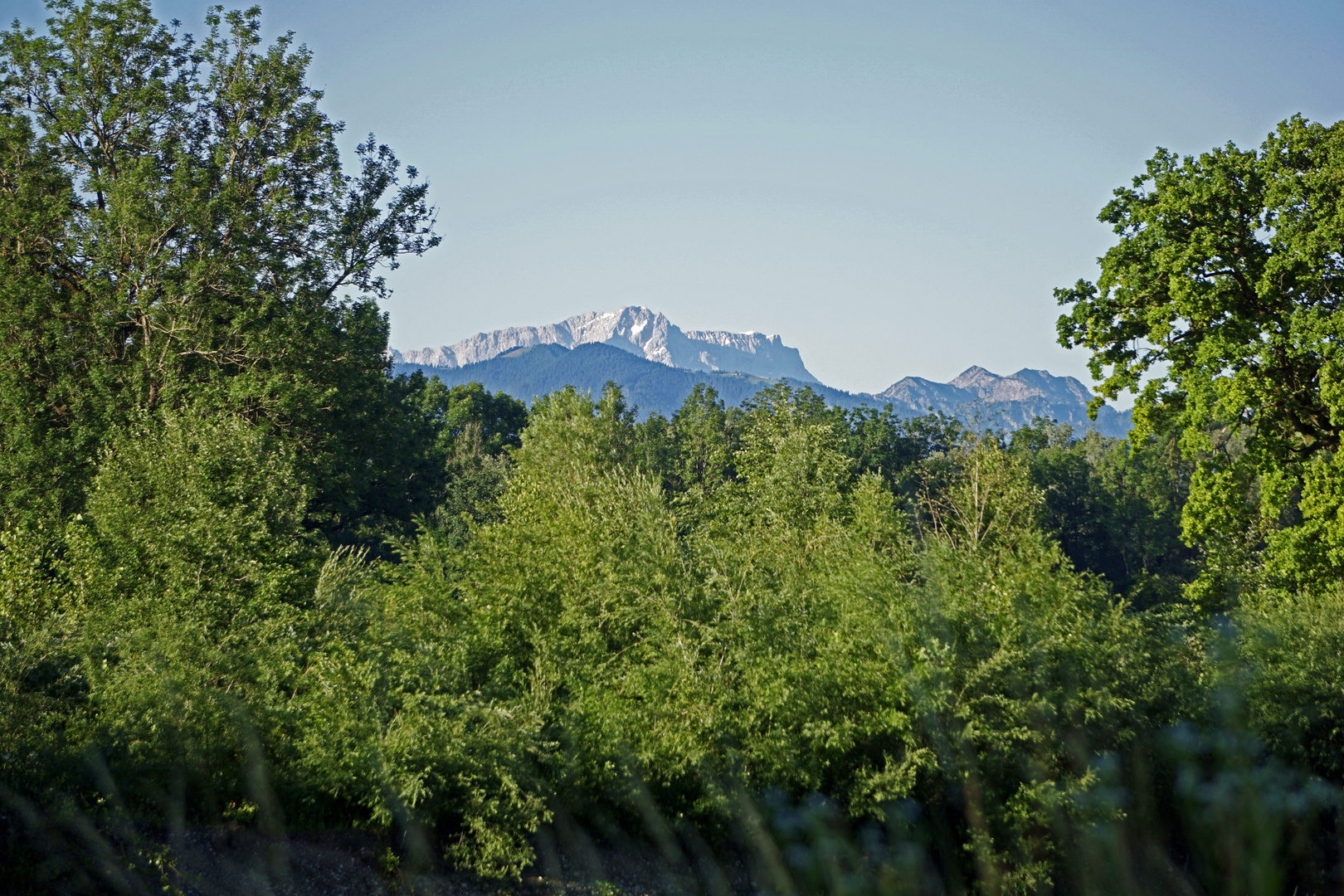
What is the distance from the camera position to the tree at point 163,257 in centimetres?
2944

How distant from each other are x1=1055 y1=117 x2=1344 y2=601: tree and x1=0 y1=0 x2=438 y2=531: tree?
25047 mm

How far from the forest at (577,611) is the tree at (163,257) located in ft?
0.50

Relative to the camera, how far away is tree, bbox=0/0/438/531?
29438mm

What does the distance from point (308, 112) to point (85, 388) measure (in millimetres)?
12272

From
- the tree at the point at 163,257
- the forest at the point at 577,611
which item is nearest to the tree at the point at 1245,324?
the forest at the point at 577,611

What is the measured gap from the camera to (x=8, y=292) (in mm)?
28984

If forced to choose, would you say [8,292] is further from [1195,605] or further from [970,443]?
[1195,605]

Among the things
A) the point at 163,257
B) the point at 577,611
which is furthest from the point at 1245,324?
the point at 163,257

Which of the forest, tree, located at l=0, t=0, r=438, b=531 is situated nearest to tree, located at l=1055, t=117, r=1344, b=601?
the forest

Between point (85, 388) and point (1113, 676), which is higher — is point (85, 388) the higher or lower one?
the higher one

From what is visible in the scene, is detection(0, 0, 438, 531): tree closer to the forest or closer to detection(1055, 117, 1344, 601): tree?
the forest

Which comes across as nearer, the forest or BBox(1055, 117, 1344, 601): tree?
the forest

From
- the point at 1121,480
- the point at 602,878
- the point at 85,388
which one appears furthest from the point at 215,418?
the point at 1121,480

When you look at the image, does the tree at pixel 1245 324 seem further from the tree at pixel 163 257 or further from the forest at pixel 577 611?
the tree at pixel 163 257
